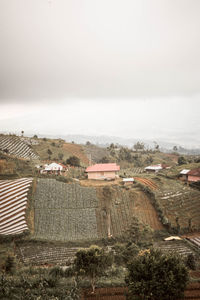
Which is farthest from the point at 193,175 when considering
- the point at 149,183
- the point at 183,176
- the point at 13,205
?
the point at 13,205

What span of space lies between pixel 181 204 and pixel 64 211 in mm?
25085

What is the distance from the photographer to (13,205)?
148 feet

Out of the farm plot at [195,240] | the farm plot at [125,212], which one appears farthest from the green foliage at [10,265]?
the farm plot at [195,240]

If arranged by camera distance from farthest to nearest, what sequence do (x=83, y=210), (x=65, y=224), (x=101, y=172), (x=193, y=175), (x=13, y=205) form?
(x=101, y=172), (x=193, y=175), (x=83, y=210), (x=13, y=205), (x=65, y=224)

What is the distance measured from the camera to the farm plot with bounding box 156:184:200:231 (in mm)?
46375

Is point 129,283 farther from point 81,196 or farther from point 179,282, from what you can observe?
point 81,196

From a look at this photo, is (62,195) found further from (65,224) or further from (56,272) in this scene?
(56,272)

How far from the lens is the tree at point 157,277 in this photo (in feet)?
54.8

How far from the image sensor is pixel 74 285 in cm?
2223

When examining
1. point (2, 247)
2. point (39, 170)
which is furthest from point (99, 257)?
point (39, 170)

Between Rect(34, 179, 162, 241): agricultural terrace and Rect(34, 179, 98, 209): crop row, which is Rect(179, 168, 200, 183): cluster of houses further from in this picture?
Rect(34, 179, 98, 209): crop row

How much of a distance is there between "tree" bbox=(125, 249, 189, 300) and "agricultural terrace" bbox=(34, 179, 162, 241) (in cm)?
2414

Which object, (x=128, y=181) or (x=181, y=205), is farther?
(x=128, y=181)

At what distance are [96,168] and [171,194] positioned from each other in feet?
73.2
